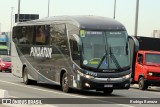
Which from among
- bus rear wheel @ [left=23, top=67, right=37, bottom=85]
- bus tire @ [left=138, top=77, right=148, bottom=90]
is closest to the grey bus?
bus rear wheel @ [left=23, top=67, right=37, bottom=85]

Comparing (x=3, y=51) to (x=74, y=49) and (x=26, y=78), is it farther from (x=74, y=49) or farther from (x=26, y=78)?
(x=74, y=49)

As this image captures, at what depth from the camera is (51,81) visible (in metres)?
23.5

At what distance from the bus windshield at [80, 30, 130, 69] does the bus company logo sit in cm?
339

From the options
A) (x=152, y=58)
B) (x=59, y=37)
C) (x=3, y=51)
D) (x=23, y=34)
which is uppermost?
(x=59, y=37)

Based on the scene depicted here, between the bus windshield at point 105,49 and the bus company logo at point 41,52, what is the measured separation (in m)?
3.39

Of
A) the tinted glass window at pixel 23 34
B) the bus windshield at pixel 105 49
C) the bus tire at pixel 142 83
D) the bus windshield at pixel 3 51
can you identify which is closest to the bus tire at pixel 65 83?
the bus windshield at pixel 105 49

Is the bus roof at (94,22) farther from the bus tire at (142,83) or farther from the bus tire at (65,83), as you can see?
the bus tire at (142,83)

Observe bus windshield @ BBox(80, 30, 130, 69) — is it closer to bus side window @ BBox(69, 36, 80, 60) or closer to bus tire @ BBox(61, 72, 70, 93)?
bus side window @ BBox(69, 36, 80, 60)

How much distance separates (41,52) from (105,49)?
493 cm

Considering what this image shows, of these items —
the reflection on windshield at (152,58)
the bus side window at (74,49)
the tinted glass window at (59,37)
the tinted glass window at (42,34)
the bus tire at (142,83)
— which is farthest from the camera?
the reflection on windshield at (152,58)

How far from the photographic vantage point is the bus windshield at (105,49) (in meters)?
Result: 20.4

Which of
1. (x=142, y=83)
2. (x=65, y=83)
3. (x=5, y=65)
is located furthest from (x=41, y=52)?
(x=5, y=65)

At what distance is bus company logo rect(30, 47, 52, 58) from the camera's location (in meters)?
23.6

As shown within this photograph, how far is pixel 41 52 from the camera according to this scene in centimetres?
2464
